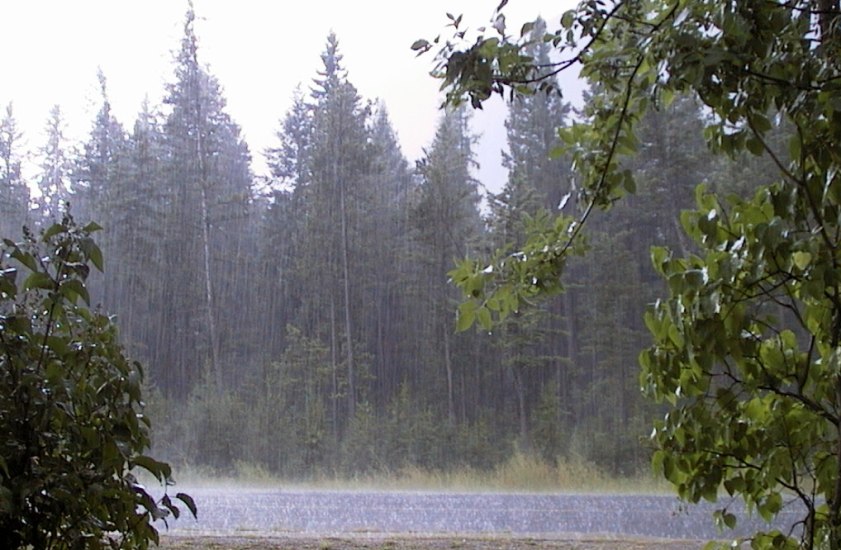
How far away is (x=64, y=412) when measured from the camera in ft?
3.54

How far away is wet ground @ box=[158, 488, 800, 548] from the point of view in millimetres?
2488

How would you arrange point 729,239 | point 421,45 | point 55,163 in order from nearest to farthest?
point 729,239 → point 421,45 → point 55,163

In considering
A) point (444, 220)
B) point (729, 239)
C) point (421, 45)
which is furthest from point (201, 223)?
point (729, 239)

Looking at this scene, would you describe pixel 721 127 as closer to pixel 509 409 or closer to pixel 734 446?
pixel 734 446

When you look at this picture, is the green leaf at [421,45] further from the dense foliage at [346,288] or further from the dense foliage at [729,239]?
the dense foliage at [346,288]

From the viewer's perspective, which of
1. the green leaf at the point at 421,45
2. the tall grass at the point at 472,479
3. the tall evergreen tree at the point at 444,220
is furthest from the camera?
the tall evergreen tree at the point at 444,220

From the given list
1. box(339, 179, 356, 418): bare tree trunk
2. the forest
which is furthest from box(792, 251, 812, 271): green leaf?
box(339, 179, 356, 418): bare tree trunk

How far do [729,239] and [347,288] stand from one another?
6.91m

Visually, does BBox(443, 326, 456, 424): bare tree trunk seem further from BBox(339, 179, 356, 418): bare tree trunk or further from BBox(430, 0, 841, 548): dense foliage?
BBox(430, 0, 841, 548): dense foliage

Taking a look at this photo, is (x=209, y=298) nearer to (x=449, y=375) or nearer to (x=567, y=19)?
(x=449, y=375)

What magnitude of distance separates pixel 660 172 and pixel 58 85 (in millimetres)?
3091

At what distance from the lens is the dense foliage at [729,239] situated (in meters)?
0.80

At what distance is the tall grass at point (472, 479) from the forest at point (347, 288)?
0.16 metres

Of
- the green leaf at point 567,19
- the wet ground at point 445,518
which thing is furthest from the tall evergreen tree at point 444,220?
the green leaf at point 567,19
